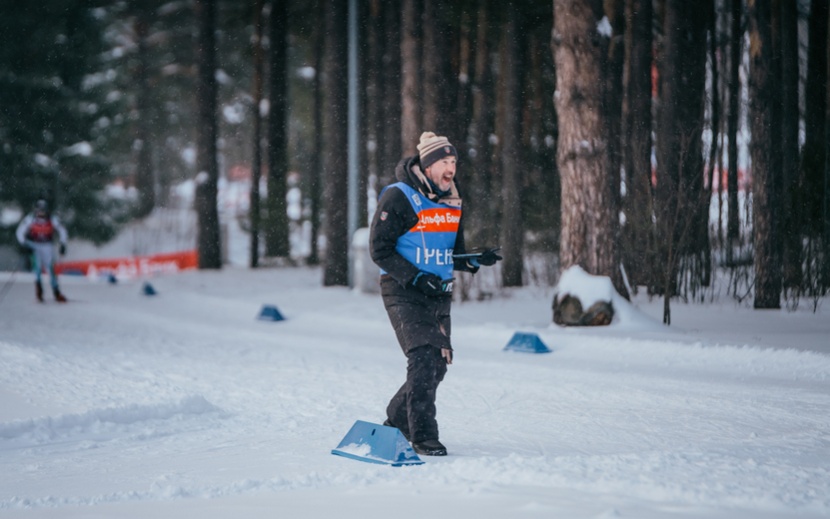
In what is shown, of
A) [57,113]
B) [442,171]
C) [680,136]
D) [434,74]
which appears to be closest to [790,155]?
[680,136]

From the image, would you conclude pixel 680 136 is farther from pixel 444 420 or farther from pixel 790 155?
pixel 444 420

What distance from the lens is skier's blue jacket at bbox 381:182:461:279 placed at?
20.1 feet

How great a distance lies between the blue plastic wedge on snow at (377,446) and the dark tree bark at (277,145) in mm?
20940

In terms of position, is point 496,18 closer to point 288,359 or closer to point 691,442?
point 288,359

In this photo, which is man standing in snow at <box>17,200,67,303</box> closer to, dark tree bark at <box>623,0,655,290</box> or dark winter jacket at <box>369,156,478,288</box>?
dark tree bark at <box>623,0,655,290</box>

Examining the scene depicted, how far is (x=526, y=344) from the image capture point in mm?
11969

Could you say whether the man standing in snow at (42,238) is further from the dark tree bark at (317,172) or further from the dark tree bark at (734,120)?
the dark tree bark at (734,120)

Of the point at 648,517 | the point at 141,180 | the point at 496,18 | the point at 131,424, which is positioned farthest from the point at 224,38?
the point at 648,517

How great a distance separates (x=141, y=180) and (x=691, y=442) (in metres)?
44.9

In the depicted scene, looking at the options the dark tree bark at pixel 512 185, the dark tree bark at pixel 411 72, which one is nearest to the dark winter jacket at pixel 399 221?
the dark tree bark at pixel 411 72

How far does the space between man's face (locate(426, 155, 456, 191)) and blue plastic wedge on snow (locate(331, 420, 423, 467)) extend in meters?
1.49

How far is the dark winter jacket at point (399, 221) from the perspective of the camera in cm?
605

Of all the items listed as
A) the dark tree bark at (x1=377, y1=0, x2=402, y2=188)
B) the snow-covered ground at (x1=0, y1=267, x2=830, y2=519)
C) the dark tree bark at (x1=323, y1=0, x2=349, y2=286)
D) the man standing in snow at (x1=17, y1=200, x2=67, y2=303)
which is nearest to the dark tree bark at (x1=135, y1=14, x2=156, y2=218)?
the dark tree bark at (x1=377, y1=0, x2=402, y2=188)

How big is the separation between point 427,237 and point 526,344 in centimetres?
605
